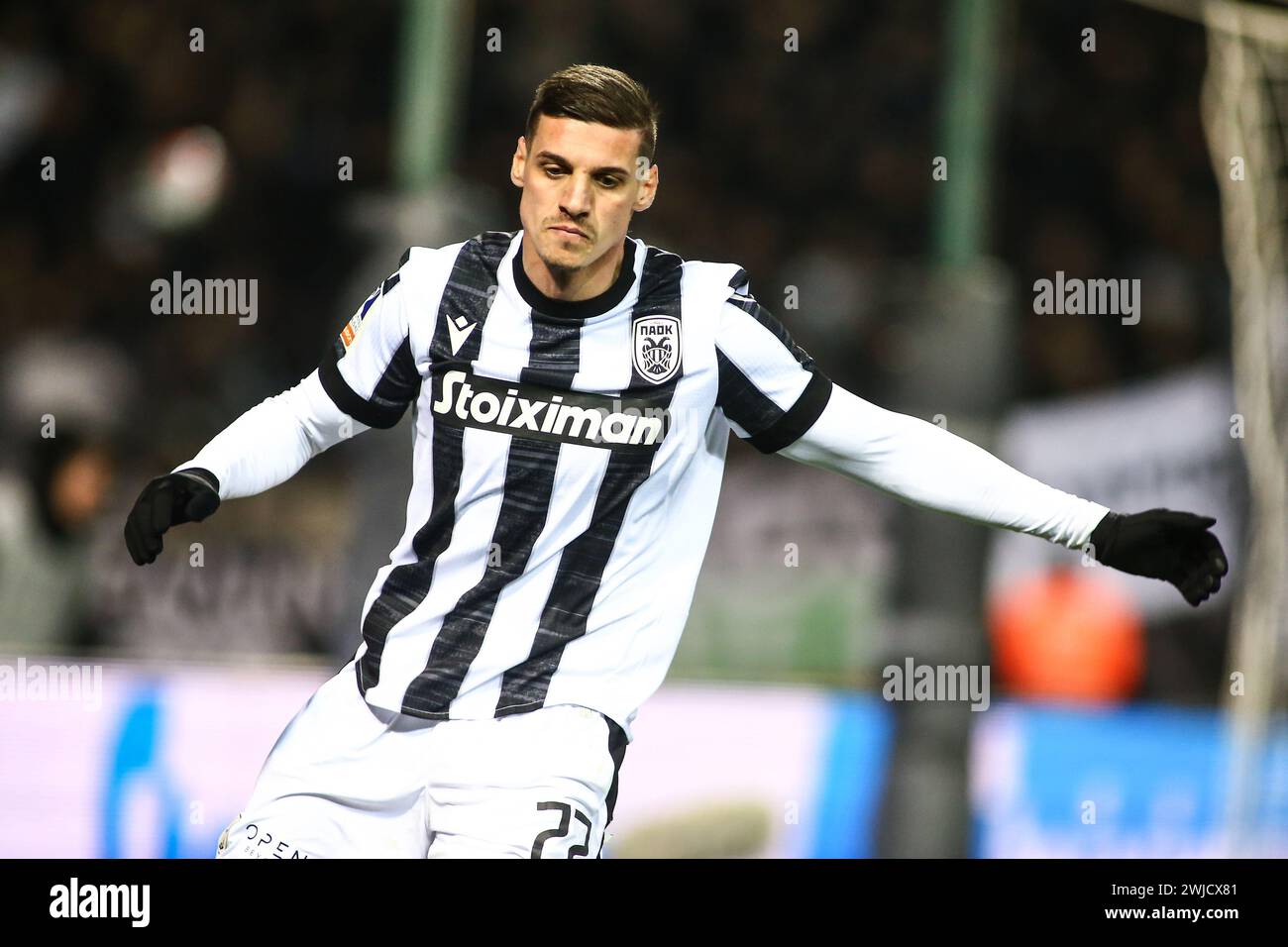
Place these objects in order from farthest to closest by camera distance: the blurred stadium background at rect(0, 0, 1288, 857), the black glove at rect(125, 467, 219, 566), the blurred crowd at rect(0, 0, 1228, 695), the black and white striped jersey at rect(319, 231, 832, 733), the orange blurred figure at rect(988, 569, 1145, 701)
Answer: the orange blurred figure at rect(988, 569, 1145, 701)
the blurred crowd at rect(0, 0, 1228, 695)
the blurred stadium background at rect(0, 0, 1288, 857)
the black and white striped jersey at rect(319, 231, 832, 733)
the black glove at rect(125, 467, 219, 566)

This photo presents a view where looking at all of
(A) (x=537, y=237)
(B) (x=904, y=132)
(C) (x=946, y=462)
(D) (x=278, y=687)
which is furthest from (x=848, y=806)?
(B) (x=904, y=132)

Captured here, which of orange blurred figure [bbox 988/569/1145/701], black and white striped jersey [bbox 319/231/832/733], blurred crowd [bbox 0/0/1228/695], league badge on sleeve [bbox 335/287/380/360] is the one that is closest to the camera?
black and white striped jersey [bbox 319/231/832/733]

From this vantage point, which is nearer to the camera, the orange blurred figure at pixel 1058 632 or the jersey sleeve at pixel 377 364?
the jersey sleeve at pixel 377 364

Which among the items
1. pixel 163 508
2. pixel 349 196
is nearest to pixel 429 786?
pixel 163 508

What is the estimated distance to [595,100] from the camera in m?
3.46

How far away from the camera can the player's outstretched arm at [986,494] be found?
11.8ft

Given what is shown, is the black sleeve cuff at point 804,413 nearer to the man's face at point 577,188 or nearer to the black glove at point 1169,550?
the man's face at point 577,188

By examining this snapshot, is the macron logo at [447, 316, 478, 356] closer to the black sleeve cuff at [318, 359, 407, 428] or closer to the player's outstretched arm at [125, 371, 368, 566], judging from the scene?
the black sleeve cuff at [318, 359, 407, 428]

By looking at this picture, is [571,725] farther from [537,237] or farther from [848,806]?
[848,806]

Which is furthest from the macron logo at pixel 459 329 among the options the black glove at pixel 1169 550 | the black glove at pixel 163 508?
the black glove at pixel 1169 550

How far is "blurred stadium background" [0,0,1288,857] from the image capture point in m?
6.57
